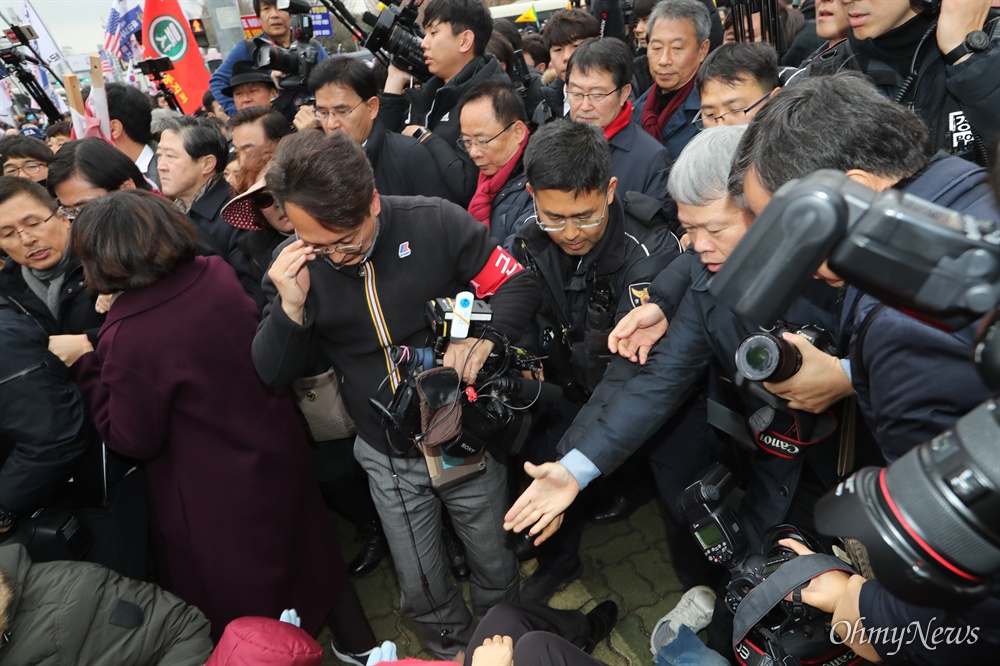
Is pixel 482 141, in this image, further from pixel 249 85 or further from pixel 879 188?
pixel 249 85

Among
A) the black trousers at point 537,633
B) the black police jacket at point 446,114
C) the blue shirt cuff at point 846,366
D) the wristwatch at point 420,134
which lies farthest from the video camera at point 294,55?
the blue shirt cuff at point 846,366

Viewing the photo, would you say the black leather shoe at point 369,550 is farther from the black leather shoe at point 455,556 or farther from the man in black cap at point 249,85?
the man in black cap at point 249,85

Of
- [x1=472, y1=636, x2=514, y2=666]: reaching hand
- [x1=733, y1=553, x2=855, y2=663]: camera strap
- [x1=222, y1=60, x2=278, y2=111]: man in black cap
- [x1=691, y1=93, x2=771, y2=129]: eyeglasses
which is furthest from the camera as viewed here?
[x1=222, y1=60, x2=278, y2=111]: man in black cap

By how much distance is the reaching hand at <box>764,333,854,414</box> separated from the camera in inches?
68.4

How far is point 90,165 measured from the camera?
11.5 ft

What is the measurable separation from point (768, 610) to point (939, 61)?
2.18 meters

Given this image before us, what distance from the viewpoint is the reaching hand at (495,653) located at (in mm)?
1876

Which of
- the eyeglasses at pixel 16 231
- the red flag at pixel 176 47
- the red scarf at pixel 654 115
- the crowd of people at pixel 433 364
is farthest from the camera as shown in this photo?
the red flag at pixel 176 47

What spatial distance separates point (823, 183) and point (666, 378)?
1.53 meters

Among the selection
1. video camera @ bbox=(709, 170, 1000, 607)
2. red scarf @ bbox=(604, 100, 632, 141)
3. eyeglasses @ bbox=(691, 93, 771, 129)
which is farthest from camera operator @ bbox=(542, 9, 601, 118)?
video camera @ bbox=(709, 170, 1000, 607)

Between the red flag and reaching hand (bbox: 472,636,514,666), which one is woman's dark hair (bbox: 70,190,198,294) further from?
the red flag

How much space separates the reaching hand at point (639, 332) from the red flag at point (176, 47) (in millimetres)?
5752

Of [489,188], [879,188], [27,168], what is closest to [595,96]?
[489,188]

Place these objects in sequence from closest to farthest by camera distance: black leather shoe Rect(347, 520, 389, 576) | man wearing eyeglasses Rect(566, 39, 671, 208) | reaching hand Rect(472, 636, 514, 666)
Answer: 1. reaching hand Rect(472, 636, 514, 666)
2. man wearing eyeglasses Rect(566, 39, 671, 208)
3. black leather shoe Rect(347, 520, 389, 576)
